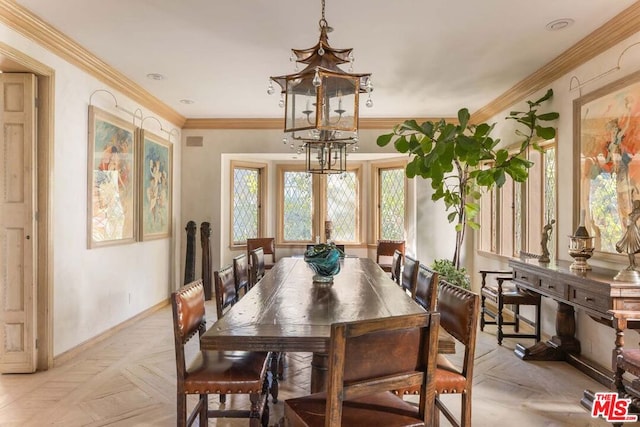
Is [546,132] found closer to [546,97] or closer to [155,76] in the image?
[546,97]

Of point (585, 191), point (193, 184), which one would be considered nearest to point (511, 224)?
point (585, 191)

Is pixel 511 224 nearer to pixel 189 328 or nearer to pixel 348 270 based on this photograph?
pixel 348 270

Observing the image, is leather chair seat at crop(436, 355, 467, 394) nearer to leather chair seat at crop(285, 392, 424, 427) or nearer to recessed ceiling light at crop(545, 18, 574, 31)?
leather chair seat at crop(285, 392, 424, 427)

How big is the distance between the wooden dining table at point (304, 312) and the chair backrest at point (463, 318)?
2.6 inches

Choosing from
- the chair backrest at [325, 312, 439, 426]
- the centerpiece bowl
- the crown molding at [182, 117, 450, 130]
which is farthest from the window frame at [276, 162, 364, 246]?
the chair backrest at [325, 312, 439, 426]

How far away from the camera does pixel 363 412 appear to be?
5.06 feet

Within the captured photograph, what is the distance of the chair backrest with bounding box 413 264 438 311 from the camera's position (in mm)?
2393

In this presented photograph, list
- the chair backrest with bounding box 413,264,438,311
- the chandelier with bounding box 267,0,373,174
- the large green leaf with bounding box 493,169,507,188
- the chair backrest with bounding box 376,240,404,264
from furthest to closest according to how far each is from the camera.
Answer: the chair backrest with bounding box 376,240,404,264 → the large green leaf with bounding box 493,169,507,188 → the chair backrest with bounding box 413,264,438,311 → the chandelier with bounding box 267,0,373,174

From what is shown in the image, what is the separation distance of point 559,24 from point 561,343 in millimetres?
2593

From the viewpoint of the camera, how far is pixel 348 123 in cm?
229

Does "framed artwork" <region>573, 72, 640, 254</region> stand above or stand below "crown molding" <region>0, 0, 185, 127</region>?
below

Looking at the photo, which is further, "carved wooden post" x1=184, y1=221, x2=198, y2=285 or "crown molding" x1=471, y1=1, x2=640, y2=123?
"carved wooden post" x1=184, y1=221, x2=198, y2=285

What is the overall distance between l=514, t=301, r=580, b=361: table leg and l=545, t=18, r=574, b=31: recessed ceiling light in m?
2.22

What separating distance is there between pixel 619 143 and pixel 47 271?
444cm
